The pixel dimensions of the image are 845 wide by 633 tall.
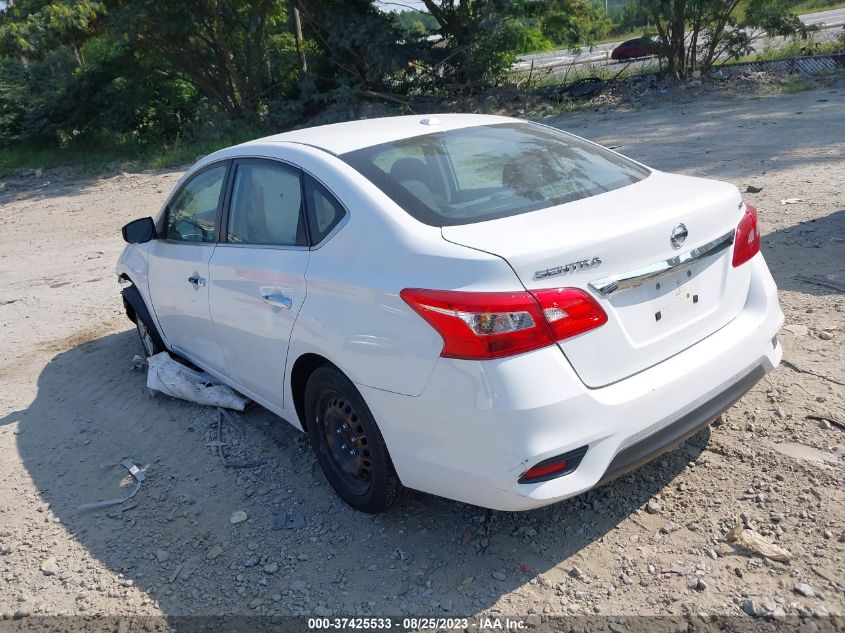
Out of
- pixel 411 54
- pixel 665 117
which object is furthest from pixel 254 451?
pixel 411 54

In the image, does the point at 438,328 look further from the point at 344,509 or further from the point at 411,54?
the point at 411,54

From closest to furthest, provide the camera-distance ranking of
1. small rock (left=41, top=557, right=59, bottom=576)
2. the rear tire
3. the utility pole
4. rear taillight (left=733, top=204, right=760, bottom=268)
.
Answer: the rear tire < rear taillight (left=733, top=204, right=760, bottom=268) < small rock (left=41, top=557, right=59, bottom=576) < the utility pole

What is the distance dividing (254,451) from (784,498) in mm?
2745

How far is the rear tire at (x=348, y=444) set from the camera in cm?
332

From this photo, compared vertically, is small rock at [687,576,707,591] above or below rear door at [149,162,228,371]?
below

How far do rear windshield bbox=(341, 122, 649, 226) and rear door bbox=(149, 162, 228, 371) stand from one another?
1.25 metres

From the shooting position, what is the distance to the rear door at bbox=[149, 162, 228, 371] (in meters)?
4.51

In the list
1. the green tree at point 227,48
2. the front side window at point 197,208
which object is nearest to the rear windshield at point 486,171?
the front side window at point 197,208

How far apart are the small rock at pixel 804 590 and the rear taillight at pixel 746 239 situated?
1345mm

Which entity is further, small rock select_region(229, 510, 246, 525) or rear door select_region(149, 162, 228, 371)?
rear door select_region(149, 162, 228, 371)

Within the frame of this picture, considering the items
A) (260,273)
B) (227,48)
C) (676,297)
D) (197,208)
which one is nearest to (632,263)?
(676,297)

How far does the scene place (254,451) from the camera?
4406 mm

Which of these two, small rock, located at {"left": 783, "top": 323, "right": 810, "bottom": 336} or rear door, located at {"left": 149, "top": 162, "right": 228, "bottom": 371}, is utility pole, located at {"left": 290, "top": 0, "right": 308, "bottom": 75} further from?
small rock, located at {"left": 783, "top": 323, "right": 810, "bottom": 336}

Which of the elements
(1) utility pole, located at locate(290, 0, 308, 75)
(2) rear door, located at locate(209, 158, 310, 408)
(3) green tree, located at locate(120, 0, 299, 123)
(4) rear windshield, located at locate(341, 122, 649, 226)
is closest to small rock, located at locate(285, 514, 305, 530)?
(2) rear door, located at locate(209, 158, 310, 408)
